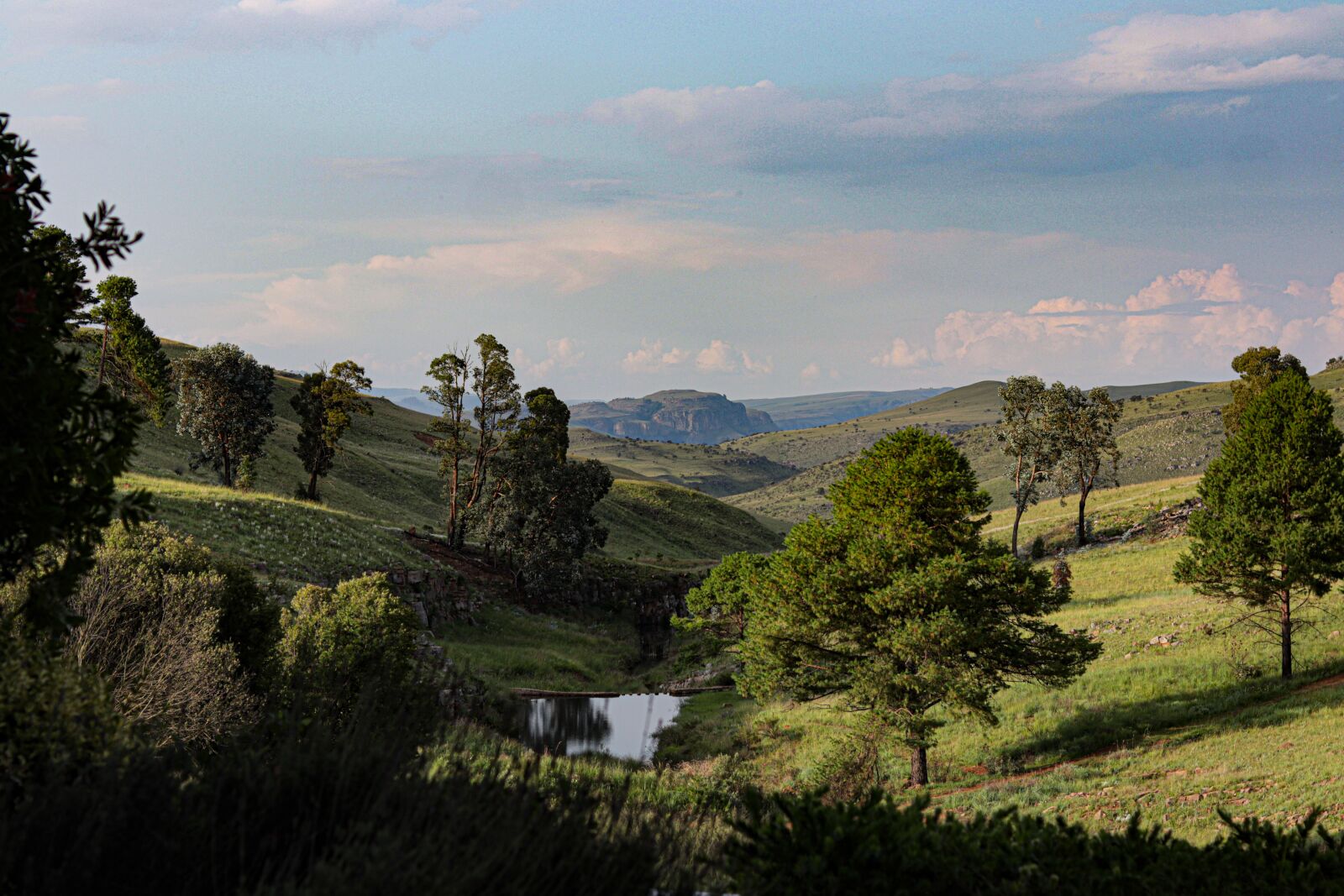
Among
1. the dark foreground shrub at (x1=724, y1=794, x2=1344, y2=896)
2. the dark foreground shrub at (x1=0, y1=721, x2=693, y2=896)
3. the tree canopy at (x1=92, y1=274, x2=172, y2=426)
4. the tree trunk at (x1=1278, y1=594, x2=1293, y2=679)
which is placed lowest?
the tree trunk at (x1=1278, y1=594, x2=1293, y2=679)

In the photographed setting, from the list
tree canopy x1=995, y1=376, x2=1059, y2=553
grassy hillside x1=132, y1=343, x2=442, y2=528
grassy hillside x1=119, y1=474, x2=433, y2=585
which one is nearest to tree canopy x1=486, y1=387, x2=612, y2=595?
grassy hillside x1=119, y1=474, x2=433, y2=585

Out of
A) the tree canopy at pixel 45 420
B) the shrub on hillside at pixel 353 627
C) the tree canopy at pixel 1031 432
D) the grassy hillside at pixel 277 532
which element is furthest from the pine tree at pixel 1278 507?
the grassy hillside at pixel 277 532

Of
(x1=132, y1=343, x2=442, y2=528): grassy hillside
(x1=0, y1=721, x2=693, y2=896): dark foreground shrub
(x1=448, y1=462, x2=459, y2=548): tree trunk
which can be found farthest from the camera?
(x1=132, y1=343, x2=442, y2=528): grassy hillside

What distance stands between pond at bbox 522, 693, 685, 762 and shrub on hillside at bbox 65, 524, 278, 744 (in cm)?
1415

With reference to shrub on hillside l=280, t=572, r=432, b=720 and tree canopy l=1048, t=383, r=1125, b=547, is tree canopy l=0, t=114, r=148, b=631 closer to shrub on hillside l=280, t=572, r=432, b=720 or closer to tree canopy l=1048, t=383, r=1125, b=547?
shrub on hillside l=280, t=572, r=432, b=720

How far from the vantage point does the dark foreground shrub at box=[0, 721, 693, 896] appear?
4.59 metres

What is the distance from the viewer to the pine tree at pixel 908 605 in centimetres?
2109

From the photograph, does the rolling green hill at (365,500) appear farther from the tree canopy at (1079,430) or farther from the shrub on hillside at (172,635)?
the tree canopy at (1079,430)

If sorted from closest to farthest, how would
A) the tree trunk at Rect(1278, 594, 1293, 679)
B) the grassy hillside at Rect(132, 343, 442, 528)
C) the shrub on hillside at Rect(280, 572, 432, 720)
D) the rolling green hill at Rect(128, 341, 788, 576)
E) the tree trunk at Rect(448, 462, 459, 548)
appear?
the shrub on hillside at Rect(280, 572, 432, 720) → the tree trunk at Rect(1278, 594, 1293, 679) → the rolling green hill at Rect(128, 341, 788, 576) → the tree trunk at Rect(448, 462, 459, 548) → the grassy hillside at Rect(132, 343, 442, 528)

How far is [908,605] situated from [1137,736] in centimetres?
919

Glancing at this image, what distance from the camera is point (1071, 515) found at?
76.7 meters

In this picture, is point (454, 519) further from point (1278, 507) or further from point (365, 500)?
point (1278, 507)

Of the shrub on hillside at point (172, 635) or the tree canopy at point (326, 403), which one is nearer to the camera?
the shrub on hillside at point (172, 635)

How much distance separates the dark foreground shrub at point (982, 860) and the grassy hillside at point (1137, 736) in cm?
1096
